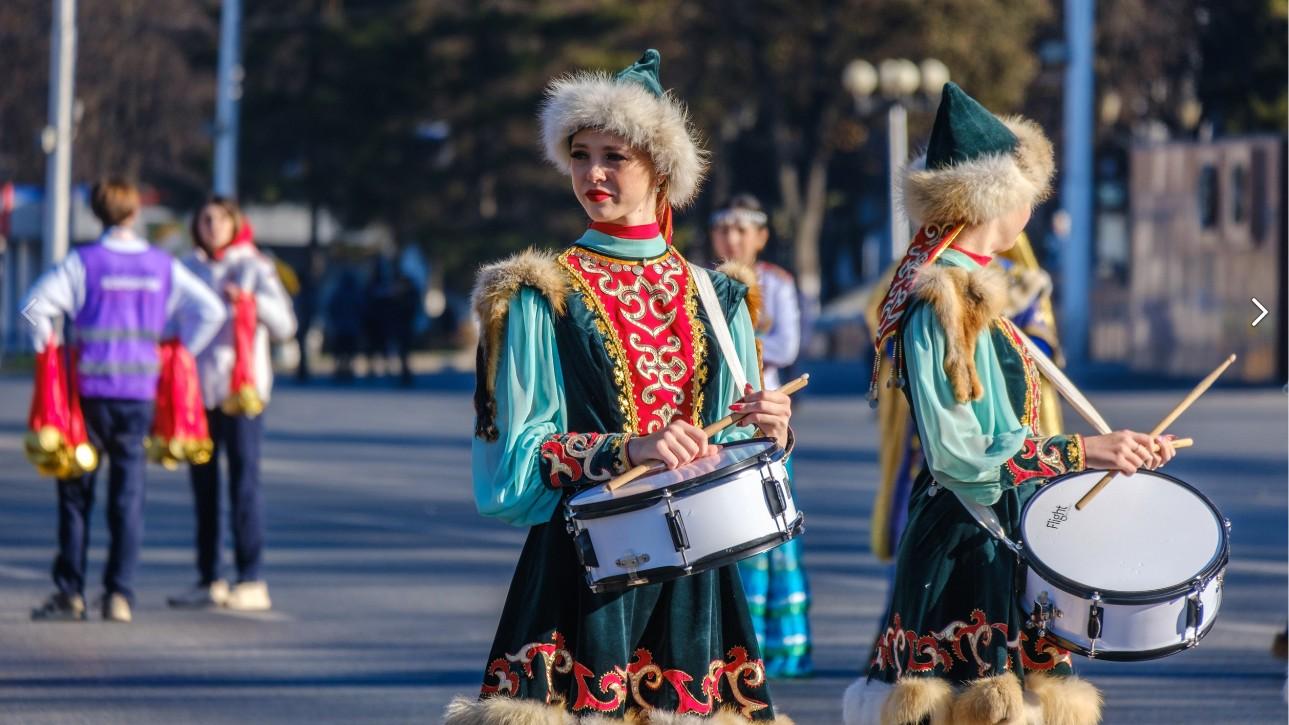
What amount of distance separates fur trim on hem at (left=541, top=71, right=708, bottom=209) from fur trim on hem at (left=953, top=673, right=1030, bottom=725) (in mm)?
1267

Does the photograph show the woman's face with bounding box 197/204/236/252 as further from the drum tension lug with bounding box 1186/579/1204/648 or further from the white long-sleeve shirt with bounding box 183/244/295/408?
the drum tension lug with bounding box 1186/579/1204/648

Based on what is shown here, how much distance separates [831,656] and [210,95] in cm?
4647

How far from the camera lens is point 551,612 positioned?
4555 millimetres

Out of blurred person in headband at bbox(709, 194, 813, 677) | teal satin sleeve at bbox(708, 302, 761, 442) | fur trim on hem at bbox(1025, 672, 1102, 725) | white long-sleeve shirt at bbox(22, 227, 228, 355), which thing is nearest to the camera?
teal satin sleeve at bbox(708, 302, 761, 442)

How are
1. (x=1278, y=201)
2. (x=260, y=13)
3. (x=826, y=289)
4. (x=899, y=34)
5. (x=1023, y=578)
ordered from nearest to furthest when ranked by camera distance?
1. (x=1023, y=578)
2. (x=1278, y=201)
3. (x=899, y=34)
4. (x=260, y=13)
5. (x=826, y=289)

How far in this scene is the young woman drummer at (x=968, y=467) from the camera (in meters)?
4.90

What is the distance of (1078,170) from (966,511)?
94.4 feet

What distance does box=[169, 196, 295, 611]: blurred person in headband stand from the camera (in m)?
9.66

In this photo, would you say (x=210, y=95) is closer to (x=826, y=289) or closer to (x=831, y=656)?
(x=826, y=289)

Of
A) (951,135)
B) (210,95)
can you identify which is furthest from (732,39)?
(951,135)

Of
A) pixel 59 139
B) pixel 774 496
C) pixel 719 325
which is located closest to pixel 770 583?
pixel 719 325

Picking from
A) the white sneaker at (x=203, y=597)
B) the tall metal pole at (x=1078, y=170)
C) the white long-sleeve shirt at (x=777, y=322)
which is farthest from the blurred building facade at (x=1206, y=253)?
the white sneaker at (x=203, y=597)

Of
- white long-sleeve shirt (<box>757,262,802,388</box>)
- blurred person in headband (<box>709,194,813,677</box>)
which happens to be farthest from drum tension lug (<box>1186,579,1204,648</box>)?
white long-sleeve shirt (<box>757,262,802,388</box>)

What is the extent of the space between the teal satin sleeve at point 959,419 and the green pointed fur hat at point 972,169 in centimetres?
35
